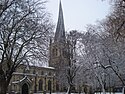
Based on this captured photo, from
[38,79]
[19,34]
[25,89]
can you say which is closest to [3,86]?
[19,34]

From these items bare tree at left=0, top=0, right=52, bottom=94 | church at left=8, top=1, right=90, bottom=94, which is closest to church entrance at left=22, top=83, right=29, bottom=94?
church at left=8, top=1, right=90, bottom=94

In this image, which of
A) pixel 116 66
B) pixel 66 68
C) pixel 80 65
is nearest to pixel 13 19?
pixel 116 66

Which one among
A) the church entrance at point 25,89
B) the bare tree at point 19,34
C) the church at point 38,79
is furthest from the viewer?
the church entrance at point 25,89

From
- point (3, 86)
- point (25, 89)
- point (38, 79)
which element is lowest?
point (25, 89)

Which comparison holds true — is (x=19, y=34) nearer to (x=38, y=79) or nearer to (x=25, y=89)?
(x=25, y=89)

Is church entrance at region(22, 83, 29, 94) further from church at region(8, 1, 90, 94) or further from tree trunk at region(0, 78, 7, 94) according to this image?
tree trunk at region(0, 78, 7, 94)

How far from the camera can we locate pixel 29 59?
86.3 ft

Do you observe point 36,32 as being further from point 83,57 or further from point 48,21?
point 83,57

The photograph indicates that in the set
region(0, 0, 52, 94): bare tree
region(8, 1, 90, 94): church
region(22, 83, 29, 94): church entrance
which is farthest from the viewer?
region(22, 83, 29, 94): church entrance

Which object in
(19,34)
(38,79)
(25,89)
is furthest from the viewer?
(38,79)

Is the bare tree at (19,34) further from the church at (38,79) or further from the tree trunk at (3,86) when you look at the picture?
the church at (38,79)

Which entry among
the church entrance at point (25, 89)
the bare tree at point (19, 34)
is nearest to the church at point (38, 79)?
the church entrance at point (25, 89)

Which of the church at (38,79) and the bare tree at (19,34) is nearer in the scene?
the bare tree at (19,34)

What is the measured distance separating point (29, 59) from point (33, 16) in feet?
14.7
